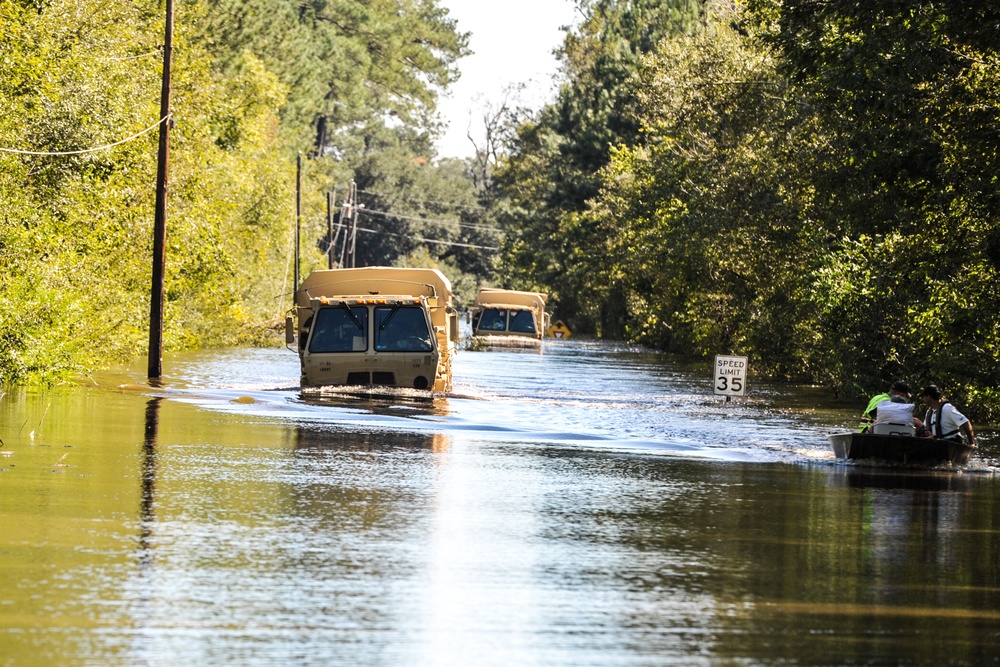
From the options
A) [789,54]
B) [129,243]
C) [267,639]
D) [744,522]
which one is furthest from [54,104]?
[267,639]

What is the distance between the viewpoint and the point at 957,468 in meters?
20.8

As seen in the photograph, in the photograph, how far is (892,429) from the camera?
21.0m

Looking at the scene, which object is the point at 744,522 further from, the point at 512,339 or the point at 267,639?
the point at 512,339

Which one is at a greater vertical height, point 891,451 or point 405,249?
point 405,249

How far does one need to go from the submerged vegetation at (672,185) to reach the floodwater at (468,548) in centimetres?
488

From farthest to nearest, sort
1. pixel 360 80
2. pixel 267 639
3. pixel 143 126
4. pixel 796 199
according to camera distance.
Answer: pixel 360 80 < pixel 796 199 < pixel 143 126 < pixel 267 639

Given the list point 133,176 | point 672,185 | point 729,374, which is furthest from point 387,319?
point 672,185

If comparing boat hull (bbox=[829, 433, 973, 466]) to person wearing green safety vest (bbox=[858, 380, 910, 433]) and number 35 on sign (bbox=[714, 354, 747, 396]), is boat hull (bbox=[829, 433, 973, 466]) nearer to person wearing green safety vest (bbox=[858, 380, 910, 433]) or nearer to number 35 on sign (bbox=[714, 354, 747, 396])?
person wearing green safety vest (bbox=[858, 380, 910, 433])

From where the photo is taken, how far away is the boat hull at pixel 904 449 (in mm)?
20359

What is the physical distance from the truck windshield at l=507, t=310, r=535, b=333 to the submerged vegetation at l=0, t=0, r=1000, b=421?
5.55 metres

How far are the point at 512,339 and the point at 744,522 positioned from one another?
51050 mm

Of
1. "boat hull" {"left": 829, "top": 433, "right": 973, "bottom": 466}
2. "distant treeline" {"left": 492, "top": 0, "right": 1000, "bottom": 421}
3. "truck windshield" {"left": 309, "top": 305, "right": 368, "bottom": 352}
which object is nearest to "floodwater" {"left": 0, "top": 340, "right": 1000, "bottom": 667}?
"boat hull" {"left": 829, "top": 433, "right": 973, "bottom": 466}

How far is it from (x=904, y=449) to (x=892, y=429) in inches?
16.1

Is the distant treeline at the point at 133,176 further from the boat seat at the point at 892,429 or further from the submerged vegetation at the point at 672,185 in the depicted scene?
the boat seat at the point at 892,429
